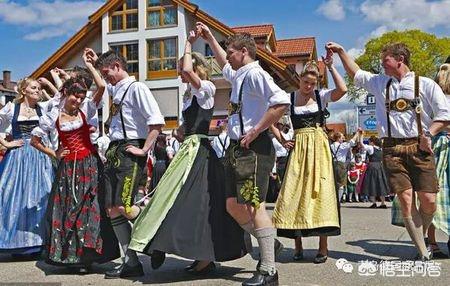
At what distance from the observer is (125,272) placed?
4.72 m

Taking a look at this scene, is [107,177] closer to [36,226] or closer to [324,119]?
[36,226]

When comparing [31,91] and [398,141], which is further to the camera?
[31,91]

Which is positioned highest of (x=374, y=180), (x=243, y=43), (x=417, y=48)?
(x=417, y=48)

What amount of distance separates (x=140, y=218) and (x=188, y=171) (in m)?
0.53

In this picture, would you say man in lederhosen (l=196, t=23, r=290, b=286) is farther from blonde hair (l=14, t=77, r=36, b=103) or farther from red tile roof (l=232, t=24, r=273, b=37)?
red tile roof (l=232, t=24, r=273, b=37)

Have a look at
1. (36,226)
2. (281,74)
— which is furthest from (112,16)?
(36,226)

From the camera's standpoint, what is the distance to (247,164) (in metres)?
4.20

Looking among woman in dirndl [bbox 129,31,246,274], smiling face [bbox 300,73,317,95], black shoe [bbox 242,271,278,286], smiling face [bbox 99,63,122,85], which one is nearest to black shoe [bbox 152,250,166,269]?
woman in dirndl [bbox 129,31,246,274]

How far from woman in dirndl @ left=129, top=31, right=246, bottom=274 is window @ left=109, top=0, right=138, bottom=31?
2948cm

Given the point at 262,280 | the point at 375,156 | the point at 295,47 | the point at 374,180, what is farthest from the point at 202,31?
the point at 295,47

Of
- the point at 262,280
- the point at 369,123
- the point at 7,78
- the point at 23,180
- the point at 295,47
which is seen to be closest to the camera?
the point at 262,280

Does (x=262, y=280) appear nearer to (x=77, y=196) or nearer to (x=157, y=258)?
(x=157, y=258)

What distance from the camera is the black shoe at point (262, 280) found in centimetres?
407

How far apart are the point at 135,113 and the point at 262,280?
1719 mm
